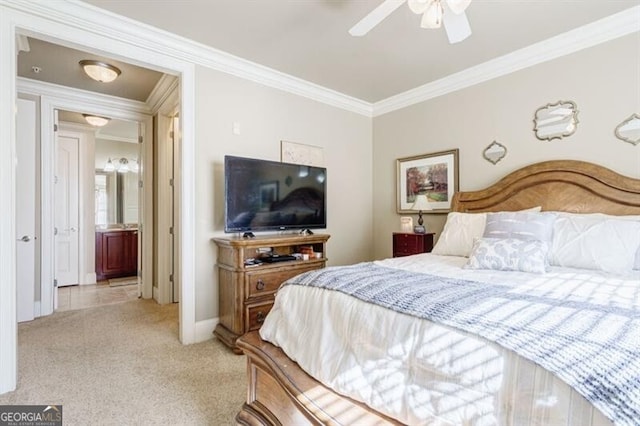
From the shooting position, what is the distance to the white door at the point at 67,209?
4973 mm

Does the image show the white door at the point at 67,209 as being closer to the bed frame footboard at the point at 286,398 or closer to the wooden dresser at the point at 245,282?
the wooden dresser at the point at 245,282

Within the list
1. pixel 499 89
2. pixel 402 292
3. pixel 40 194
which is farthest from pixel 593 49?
pixel 40 194

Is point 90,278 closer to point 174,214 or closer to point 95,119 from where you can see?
point 174,214

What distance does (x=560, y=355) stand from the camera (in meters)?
0.82

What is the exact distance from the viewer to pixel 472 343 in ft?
3.14

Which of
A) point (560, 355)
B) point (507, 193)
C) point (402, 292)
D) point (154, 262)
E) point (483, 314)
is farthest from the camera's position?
point (154, 262)

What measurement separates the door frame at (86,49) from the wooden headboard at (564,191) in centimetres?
289

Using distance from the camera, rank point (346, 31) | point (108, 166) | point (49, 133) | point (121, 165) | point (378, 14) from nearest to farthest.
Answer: point (378, 14), point (346, 31), point (49, 133), point (108, 166), point (121, 165)

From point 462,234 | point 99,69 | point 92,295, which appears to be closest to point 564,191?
point 462,234

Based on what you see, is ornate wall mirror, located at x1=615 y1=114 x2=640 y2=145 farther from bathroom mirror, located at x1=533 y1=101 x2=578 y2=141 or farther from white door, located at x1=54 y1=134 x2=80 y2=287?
white door, located at x1=54 y1=134 x2=80 y2=287

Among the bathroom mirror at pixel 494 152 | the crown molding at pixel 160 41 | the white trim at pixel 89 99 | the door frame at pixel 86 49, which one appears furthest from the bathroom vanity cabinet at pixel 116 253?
the bathroom mirror at pixel 494 152

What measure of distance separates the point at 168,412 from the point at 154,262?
116 inches

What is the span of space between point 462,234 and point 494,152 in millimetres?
1069

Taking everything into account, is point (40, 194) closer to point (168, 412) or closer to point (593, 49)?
point (168, 412)
